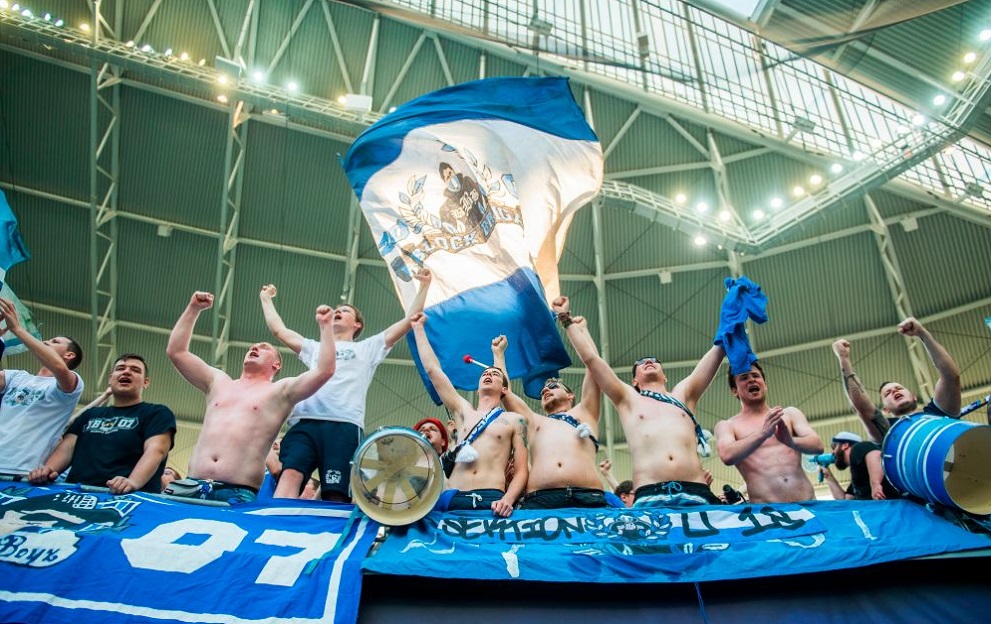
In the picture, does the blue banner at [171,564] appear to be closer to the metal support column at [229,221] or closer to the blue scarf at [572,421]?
the blue scarf at [572,421]

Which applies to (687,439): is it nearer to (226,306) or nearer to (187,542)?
(187,542)

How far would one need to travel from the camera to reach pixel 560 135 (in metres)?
6.70

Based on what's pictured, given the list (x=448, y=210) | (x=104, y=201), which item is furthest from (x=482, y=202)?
(x=104, y=201)

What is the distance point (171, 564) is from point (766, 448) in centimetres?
366

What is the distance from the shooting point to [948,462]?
3148 mm

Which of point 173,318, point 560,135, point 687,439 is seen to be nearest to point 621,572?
point 687,439

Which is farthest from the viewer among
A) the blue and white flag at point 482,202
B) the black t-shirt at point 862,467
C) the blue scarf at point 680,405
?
the blue and white flag at point 482,202

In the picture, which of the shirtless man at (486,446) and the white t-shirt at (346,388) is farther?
the white t-shirt at (346,388)

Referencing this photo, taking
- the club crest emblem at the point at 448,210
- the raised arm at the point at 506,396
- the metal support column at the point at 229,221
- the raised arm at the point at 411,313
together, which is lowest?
the raised arm at the point at 506,396

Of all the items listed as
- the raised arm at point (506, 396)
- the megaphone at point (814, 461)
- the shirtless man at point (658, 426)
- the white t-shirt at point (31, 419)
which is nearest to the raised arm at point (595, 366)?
the shirtless man at point (658, 426)

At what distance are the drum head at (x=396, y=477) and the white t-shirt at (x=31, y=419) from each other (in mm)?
2264

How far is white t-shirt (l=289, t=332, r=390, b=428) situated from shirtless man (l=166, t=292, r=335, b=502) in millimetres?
217

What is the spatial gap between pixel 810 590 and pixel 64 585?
130 inches

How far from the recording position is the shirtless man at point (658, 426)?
12.7ft
